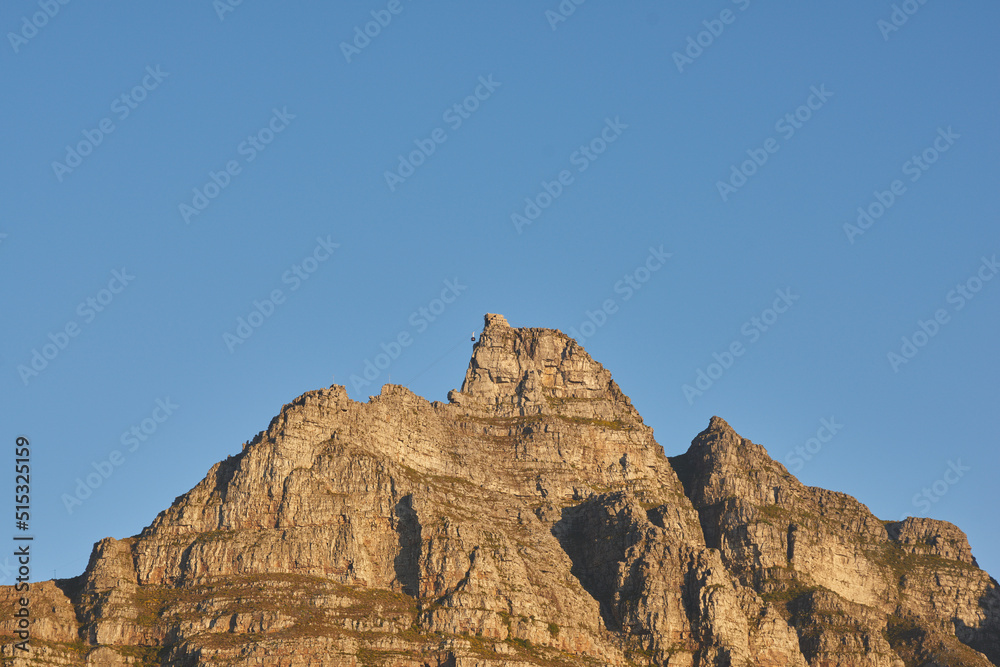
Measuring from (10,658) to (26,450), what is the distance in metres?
37.6

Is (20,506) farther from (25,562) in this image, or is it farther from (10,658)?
(10,658)

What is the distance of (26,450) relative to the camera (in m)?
173

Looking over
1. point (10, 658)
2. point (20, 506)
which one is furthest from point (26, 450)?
point (10, 658)

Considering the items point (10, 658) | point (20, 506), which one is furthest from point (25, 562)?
point (10, 658)

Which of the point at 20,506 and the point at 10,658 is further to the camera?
the point at 10,658

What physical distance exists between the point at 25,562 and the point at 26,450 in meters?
11.4

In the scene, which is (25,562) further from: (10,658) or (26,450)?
(10,658)

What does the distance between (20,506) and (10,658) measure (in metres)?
38.0

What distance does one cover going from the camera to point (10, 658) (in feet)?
655

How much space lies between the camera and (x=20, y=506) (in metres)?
169

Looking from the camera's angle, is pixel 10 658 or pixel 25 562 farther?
pixel 10 658

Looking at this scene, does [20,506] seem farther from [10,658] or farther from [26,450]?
[10,658]
